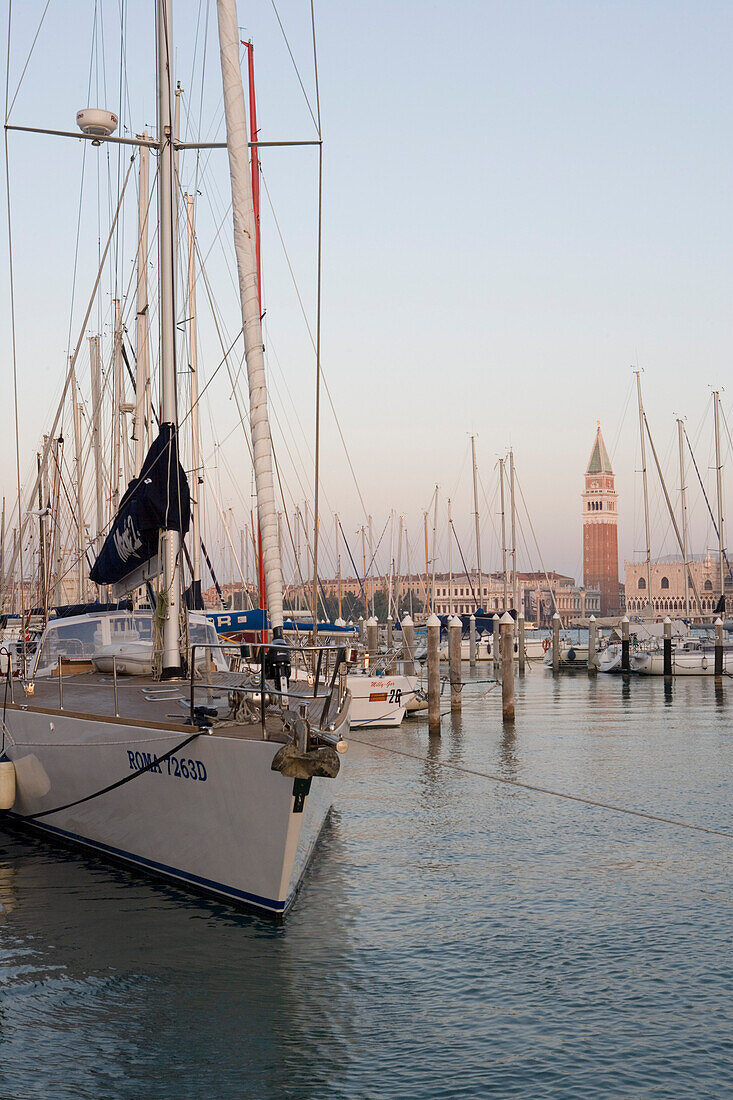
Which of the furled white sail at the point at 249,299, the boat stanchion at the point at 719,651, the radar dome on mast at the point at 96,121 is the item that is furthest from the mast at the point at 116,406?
the boat stanchion at the point at 719,651

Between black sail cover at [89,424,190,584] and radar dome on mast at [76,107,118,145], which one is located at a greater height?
radar dome on mast at [76,107,118,145]

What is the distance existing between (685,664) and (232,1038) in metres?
41.6

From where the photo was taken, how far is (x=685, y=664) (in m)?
46.5

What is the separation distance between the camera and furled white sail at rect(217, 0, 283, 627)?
1078 cm

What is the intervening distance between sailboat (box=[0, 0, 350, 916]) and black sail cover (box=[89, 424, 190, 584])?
0.02 m

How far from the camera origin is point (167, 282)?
13.5 meters

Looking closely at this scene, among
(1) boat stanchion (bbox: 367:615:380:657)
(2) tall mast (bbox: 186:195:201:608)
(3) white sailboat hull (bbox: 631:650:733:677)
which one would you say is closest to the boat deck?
(2) tall mast (bbox: 186:195:201:608)

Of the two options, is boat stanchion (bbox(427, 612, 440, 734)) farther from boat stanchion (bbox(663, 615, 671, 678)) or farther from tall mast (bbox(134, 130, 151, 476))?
boat stanchion (bbox(663, 615, 671, 678))

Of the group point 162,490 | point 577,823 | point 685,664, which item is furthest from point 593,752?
point 685,664

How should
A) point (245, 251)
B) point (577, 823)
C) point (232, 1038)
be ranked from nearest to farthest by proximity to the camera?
point (232, 1038) → point (245, 251) → point (577, 823)

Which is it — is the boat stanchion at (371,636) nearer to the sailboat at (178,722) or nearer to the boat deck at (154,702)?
the sailboat at (178,722)

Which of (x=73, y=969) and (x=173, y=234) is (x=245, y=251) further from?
(x=73, y=969)

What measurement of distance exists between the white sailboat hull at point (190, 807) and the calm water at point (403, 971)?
1.27 feet

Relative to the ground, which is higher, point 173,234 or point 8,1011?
point 173,234
